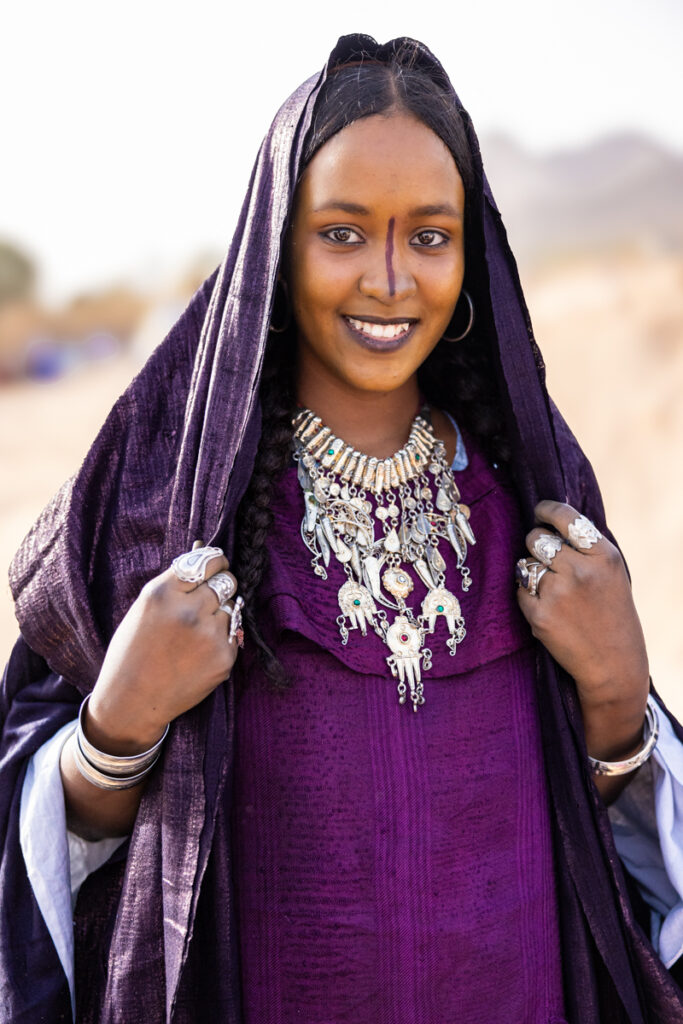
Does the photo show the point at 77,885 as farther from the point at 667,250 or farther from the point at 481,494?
the point at 667,250

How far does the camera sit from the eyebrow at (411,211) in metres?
1.58

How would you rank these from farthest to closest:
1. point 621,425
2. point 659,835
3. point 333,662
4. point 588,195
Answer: point 588,195, point 621,425, point 659,835, point 333,662

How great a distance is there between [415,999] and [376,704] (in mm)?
434

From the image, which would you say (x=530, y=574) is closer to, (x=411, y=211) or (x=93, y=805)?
(x=411, y=211)

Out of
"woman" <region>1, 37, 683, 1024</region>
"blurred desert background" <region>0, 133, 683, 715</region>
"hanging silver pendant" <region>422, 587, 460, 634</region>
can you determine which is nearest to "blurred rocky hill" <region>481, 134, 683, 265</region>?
"blurred desert background" <region>0, 133, 683, 715</region>

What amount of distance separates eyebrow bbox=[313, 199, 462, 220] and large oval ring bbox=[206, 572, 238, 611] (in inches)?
22.5

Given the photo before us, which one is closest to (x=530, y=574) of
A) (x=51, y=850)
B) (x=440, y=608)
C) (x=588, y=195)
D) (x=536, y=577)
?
(x=536, y=577)

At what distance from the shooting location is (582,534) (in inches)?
65.7

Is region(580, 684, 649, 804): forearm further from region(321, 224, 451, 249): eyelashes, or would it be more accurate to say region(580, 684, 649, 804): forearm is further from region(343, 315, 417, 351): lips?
region(321, 224, 451, 249): eyelashes

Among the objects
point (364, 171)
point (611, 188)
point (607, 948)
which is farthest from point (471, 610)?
point (611, 188)

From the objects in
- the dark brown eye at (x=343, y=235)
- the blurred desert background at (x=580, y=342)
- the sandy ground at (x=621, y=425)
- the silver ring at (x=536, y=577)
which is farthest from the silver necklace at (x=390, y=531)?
the sandy ground at (x=621, y=425)

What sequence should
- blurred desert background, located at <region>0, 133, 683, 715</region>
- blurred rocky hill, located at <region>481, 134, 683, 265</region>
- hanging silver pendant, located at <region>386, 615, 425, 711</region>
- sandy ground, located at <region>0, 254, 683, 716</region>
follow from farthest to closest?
blurred rocky hill, located at <region>481, 134, 683, 265</region> < blurred desert background, located at <region>0, 133, 683, 715</region> < sandy ground, located at <region>0, 254, 683, 716</region> < hanging silver pendant, located at <region>386, 615, 425, 711</region>

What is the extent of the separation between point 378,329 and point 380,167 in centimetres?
24

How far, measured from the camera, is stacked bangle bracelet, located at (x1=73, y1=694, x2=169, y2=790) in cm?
157
